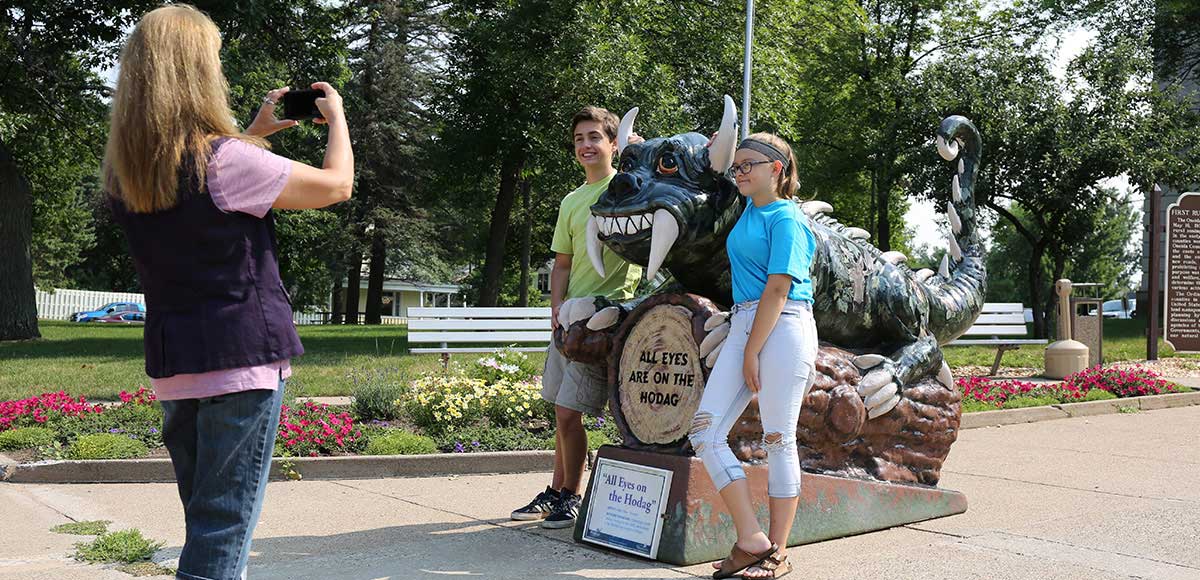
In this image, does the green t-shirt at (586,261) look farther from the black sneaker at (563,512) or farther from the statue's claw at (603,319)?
the black sneaker at (563,512)

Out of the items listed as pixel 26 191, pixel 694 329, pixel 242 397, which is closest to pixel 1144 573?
pixel 694 329

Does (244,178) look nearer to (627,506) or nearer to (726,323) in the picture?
(726,323)

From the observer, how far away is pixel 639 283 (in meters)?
5.69

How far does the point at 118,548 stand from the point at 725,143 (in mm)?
3332

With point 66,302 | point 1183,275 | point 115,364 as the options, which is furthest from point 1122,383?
point 66,302

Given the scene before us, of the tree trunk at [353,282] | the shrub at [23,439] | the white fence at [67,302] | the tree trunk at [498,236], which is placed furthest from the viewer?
the white fence at [67,302]

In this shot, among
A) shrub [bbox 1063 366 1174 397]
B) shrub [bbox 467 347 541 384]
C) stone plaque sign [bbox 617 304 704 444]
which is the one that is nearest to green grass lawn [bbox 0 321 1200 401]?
shrub [bbox 467 347 541 384]

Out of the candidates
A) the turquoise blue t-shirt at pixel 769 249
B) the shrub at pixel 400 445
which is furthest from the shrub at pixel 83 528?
the turquoise blue t-shirt at pixel 769 249

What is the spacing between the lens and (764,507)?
4734 millimetres

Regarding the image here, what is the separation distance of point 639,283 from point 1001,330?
35.6 ft

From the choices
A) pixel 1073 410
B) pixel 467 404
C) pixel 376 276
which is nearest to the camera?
pixel 467 404

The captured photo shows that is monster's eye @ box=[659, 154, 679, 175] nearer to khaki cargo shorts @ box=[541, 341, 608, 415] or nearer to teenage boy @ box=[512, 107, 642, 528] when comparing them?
teenage boy @ box=[512, 107, 642, 528]

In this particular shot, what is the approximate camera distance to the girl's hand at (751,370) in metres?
4.18

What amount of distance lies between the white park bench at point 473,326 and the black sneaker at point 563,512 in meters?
6.59
